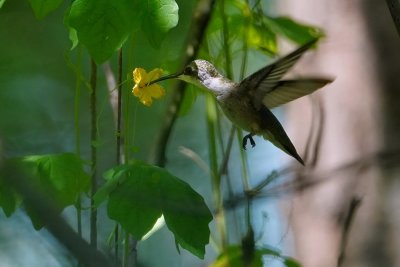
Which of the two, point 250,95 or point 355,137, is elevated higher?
point 250,95

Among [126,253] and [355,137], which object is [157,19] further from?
[355,137]

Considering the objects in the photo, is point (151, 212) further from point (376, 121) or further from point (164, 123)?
point (376, 121)

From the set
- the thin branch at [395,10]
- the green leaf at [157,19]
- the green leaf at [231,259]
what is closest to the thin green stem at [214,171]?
the green leaf at [231,259]

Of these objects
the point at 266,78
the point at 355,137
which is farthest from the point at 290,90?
the point at 355,137

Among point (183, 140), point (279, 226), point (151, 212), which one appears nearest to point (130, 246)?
point (151, 212)

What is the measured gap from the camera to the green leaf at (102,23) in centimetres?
118

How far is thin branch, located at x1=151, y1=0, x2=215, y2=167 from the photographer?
161cm

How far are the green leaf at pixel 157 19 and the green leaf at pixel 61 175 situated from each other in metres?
0.23

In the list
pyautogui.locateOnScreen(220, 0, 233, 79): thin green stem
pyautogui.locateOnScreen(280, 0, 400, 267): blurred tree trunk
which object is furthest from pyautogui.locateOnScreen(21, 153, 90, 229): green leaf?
pyautogui.locateOnScreen(280, 0, 400, 267): blurred tree trunk

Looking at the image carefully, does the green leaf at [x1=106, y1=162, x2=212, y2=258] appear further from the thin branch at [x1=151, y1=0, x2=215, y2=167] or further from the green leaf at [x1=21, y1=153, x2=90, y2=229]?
the thin branch at [x1=151, y1=0, x2=215, y2=167]

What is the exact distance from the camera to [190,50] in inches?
63.7

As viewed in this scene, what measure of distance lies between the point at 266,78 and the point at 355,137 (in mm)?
774

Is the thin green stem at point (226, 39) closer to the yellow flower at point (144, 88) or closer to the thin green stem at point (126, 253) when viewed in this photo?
the yellow flower at point (144, 88)

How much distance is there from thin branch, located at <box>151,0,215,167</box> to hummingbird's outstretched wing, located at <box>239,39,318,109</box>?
12.2 inches
